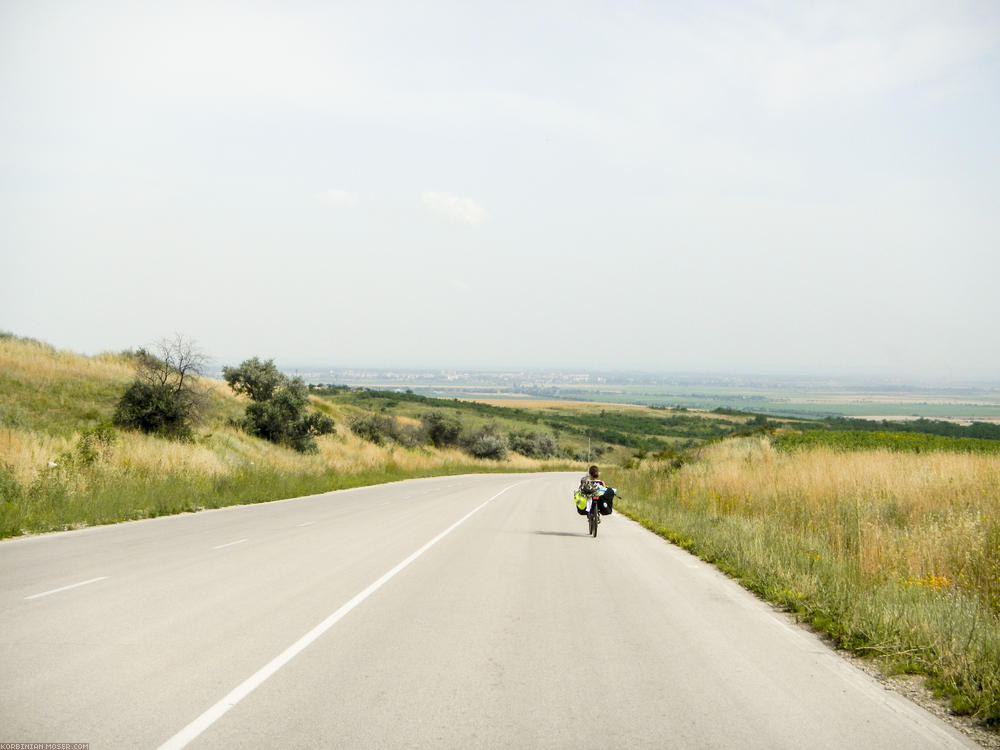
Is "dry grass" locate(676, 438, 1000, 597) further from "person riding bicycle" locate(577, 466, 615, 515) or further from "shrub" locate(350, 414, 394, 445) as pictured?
"shrub" locate(350, 414, 394, 445)

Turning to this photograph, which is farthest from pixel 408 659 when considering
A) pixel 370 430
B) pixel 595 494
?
pixel 370 430

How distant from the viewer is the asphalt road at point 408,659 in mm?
5148

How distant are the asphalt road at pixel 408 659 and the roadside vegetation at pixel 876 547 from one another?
0.58 meters

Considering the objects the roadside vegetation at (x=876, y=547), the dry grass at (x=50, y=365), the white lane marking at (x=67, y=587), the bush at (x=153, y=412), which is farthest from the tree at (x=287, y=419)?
the white lane marking at (x=67, y=587)

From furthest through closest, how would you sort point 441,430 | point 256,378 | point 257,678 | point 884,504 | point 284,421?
point 441,430 < point 256,378 < point 284,421 < point 884,504 < point 257,678

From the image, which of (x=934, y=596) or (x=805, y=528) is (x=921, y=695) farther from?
(x=805, y=528)

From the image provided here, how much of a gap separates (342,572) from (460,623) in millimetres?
3766

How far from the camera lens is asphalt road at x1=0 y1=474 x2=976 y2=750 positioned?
16.9 feet

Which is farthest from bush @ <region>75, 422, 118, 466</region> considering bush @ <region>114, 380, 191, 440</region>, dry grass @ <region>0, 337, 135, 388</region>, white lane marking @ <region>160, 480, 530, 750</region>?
white lane marking @ <region>160, 480, 530, 750</region>

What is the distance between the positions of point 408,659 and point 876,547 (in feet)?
26.0

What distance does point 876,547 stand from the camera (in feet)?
38.7

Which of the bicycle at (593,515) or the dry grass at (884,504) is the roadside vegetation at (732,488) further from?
the bicycle at (593,515)

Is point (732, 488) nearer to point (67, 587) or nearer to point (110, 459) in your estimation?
point (67, 587)

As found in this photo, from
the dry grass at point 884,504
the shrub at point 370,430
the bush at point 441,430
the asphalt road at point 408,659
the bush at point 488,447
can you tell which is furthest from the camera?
the bush at point 488,447
